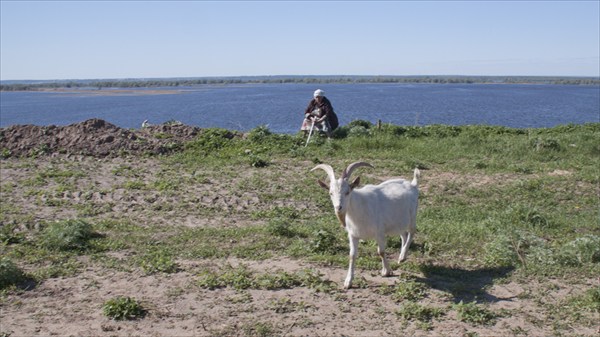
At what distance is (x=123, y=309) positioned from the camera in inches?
279

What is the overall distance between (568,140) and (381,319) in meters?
13.5

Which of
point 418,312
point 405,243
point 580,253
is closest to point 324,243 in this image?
point 405,243

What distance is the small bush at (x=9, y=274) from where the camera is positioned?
8.03m

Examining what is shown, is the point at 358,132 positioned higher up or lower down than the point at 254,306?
higher up

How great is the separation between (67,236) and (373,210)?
5308 millimetres

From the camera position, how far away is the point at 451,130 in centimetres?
2020

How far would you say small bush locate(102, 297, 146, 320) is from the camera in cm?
701

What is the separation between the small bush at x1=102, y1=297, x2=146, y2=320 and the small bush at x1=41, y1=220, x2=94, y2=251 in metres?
2.80

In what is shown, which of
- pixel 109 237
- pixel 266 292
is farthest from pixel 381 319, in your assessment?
pixel 109 237

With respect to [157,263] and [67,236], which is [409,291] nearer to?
[157,263]

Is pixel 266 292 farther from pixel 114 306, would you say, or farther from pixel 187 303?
pixel 114 306

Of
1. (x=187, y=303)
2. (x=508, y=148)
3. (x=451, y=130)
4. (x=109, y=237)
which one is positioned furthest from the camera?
(x=451, y=130)

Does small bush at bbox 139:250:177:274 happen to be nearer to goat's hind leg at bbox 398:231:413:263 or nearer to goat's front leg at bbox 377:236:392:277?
goat's front leg at bbox 377:236:392:277

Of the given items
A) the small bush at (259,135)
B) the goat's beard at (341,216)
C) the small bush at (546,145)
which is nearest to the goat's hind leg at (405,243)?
the goat's beard at (341,216)
